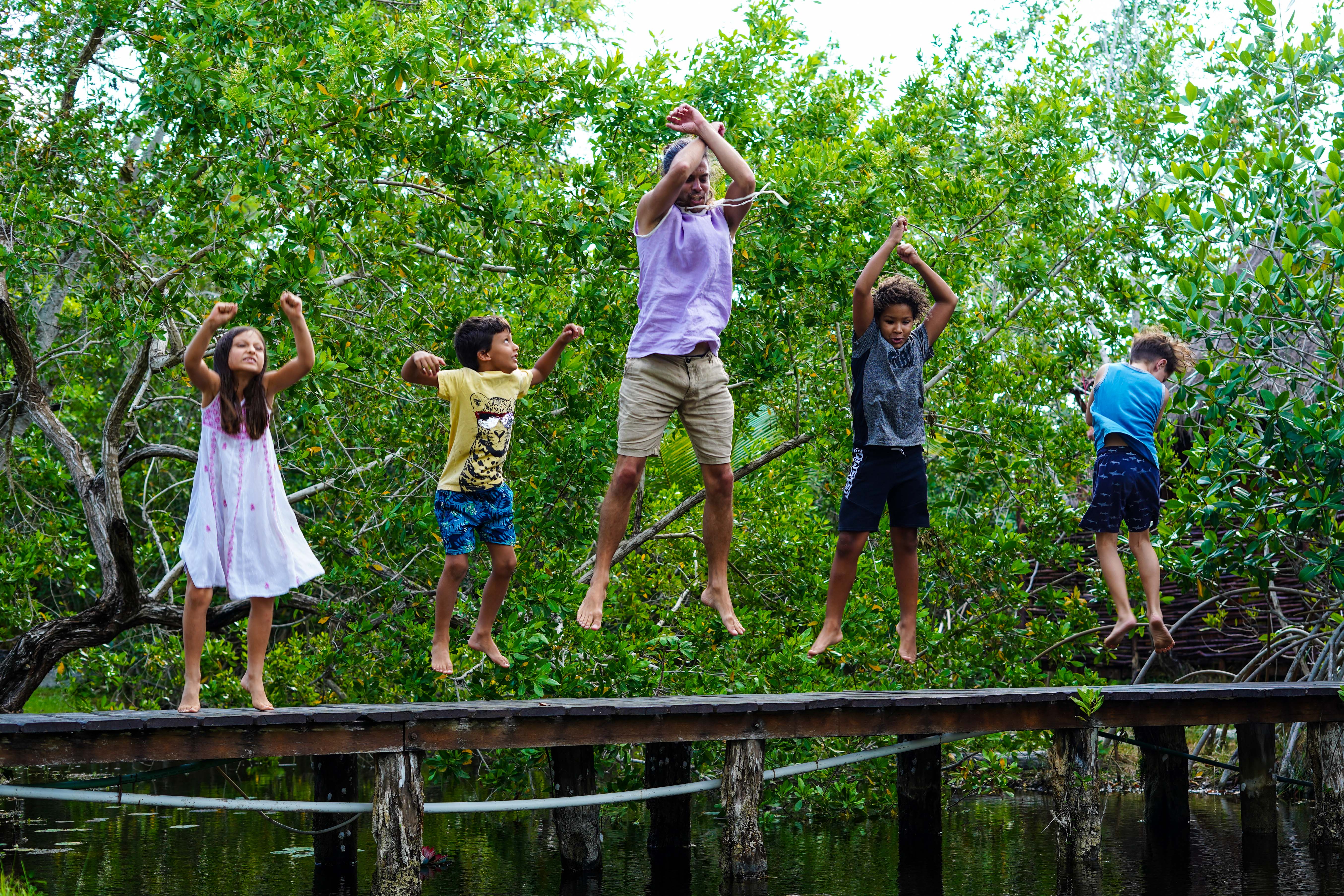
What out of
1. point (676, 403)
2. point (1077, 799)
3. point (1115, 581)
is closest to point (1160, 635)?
point (1115, 581)

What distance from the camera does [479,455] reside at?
18.4 ft

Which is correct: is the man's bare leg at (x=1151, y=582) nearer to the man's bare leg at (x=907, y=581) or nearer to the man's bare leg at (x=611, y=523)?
the man's bare leg at (x=907, y=581)

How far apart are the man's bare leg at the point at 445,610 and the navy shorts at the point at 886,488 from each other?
1.67 metres

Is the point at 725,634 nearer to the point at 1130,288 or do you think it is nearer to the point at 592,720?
the point at 592,720

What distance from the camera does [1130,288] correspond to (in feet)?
25.4

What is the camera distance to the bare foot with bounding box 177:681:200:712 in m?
4.68

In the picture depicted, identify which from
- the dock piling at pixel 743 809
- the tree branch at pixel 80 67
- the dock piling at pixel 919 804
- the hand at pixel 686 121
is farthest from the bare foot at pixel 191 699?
the tree branch at pixel 80 67

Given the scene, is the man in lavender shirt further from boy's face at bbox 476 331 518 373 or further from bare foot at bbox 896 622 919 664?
bare foot at bbox 896 622 919 664

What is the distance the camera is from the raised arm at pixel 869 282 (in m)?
5.42

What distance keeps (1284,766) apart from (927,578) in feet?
9.73

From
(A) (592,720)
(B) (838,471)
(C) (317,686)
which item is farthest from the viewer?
(C) (317,686)

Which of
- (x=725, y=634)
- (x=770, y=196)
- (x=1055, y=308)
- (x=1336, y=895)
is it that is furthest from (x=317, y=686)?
(x=1336, y=895)

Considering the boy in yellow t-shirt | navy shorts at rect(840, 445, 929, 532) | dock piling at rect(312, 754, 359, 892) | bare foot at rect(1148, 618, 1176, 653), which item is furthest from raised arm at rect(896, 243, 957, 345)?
dock piling at rect(312, 754, 359, 892)

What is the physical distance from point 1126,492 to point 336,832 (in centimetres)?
433
